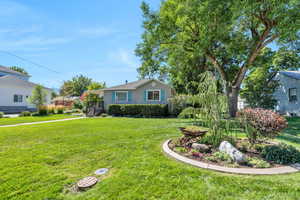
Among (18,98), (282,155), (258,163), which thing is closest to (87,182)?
(258,163)

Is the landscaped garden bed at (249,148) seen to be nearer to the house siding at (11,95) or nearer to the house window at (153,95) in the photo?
the house window at (153,95)

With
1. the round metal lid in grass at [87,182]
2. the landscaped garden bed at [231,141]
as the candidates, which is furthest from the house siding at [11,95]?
the landscaped garden bed at [231,141]

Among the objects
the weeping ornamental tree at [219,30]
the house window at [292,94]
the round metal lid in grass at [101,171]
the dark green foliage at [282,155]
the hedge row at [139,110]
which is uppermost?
the weeping ornamental tree at [219,30]

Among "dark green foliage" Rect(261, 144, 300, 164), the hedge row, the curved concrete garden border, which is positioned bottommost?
the curved concrete garden border

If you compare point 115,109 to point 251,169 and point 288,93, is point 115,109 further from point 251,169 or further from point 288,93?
point 288,93

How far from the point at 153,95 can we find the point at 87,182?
A: 13357 millimetres

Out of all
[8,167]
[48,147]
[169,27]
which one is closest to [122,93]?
[169,27]

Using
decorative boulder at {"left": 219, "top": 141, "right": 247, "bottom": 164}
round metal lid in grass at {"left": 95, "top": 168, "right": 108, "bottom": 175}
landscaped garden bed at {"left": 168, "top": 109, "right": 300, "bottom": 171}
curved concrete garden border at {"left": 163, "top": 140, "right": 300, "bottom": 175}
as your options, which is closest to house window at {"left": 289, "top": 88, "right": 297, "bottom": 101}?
landscaped garden bed at {"left": 168, "top": 109, "right": 300, "bottom": 171}

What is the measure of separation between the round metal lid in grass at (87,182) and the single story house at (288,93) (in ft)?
59.7

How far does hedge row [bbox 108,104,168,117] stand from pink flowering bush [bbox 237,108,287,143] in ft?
32.3

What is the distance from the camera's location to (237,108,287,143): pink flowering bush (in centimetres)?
368

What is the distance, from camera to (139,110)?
14.5m

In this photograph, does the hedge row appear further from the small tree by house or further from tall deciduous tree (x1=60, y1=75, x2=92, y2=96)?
tall deciduous tree (x1=60, y1=75, x2=92, y2=96)

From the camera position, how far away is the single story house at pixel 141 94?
1535cm
